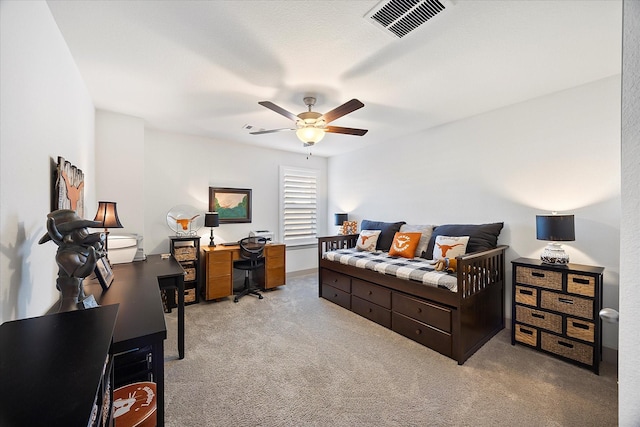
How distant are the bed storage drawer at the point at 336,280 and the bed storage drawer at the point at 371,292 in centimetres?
9

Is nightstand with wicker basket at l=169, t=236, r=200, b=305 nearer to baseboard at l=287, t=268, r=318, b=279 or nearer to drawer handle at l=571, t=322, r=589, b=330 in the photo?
baseboard at l=287, t=268, r=318, b=279

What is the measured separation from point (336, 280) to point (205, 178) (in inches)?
103

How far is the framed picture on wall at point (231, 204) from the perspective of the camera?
14.1ft

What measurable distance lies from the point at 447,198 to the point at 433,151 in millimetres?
711

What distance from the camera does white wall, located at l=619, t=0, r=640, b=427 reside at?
2.54 ft

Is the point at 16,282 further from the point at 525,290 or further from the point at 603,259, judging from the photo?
the point at 603,259

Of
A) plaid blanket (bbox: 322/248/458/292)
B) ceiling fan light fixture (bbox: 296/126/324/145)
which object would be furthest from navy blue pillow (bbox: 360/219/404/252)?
ceiling fan light fixture (bbox: 296/126/324/145)

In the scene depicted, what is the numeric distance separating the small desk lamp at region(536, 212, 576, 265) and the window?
3.70 meters

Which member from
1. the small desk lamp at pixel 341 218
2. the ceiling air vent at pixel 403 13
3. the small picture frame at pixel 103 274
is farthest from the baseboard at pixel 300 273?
the ceiling air vent at pixel 403 13

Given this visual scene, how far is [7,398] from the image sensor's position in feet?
1.72

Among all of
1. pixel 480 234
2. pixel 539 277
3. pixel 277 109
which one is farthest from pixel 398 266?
pixel 277 109

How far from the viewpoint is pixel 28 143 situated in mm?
1231

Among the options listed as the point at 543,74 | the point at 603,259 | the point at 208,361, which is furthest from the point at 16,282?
the point at 603,259

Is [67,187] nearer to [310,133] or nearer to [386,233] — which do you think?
[310,133]
